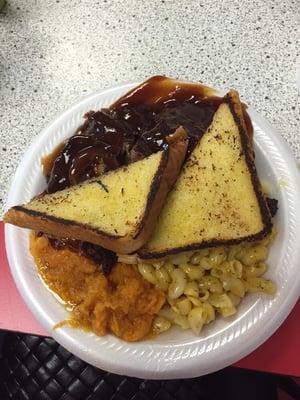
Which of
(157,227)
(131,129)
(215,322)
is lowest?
(215,322)

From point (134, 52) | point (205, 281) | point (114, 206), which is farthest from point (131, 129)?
point (134, 52)

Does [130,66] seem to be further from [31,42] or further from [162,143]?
[162,143]

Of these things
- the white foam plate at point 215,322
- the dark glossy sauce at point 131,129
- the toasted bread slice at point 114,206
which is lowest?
the white foam plate at point 215,322

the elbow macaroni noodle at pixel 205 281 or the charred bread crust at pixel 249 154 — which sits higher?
the charred bread crust at pixel 249 154

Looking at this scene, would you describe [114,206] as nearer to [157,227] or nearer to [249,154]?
[157,227]

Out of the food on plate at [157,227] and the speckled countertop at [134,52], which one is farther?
the speckled countertop at [134,52]

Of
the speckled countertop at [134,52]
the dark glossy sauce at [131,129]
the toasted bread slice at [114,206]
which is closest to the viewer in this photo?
the toasted bread slice at [114,206]

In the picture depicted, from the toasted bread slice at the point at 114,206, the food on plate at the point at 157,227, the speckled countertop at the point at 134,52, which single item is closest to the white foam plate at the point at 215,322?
the food on plate at the point at 157,227

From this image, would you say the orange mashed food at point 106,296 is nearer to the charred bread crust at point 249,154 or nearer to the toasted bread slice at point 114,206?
the toasted bread slice at point 114,206

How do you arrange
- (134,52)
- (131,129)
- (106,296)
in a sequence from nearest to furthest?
(106,296) → (131,129) → (134,52)
